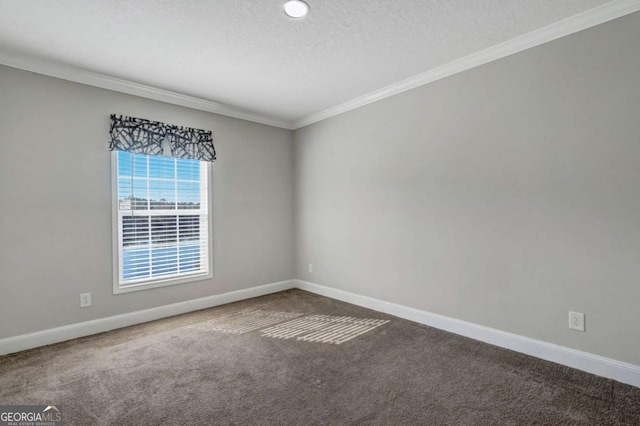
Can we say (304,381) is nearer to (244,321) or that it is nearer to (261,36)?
(244,321)

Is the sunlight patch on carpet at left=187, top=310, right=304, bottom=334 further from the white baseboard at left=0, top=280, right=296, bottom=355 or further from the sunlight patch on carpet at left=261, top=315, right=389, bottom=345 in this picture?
the white baseboard at left=0, top=280, right=296, bottom=355

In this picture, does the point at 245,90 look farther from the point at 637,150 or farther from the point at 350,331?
the point at 637,150

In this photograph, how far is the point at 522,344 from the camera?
8.46ft

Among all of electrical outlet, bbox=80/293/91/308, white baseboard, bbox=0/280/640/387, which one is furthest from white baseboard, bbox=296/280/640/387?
electrical outlet, bbox=80/293/91/308

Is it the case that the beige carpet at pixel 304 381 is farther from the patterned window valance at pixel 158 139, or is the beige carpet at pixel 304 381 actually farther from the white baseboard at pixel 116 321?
the patterned window valance at pixel 158 139

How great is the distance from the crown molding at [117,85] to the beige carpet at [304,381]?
249 centimetres

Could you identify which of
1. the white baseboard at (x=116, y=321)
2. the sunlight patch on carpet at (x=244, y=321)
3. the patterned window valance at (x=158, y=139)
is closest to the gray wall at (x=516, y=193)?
the sunlight patch on carpet at (x=244, y=321)

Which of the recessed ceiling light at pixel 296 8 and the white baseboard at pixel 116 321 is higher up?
the recessed ceiling light at pixel 296 8

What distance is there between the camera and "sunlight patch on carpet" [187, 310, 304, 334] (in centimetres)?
323

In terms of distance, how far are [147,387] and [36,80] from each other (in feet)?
9.36

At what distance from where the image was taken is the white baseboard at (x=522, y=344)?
214 centimetres

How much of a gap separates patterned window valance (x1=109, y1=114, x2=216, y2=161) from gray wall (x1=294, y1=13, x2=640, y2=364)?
185 centimetres
